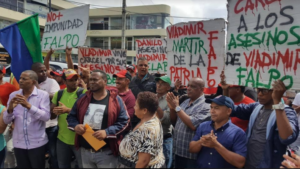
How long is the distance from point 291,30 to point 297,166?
4.36 feet

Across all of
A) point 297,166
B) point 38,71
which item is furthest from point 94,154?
point 297,166

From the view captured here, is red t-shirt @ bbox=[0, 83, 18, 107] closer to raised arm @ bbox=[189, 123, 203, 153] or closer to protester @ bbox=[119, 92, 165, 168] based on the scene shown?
protester @ bbox=[119, 92, 165, 168]

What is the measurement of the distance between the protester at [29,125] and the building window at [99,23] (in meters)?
34.6

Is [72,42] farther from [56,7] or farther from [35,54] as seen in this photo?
[56,7]

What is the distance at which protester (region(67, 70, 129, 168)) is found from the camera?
121 inches

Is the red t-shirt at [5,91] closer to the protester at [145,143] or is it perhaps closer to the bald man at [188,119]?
the protester at [145,143]

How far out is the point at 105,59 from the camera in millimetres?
5973

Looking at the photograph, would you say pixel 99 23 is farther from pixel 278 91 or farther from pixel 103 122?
pixel 278 91

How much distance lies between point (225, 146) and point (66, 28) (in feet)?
13.4

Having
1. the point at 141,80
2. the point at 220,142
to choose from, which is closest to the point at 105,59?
the point at 141,80

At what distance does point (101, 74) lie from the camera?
336 centimetres

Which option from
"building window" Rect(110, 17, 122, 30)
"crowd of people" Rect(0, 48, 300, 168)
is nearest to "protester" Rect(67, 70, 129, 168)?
"crowd of people" Rect(0, 48, 300, 168)

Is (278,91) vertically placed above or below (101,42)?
below

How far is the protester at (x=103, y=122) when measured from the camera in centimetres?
307
